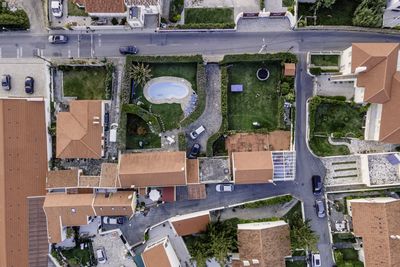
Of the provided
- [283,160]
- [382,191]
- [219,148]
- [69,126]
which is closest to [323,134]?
[283,160]

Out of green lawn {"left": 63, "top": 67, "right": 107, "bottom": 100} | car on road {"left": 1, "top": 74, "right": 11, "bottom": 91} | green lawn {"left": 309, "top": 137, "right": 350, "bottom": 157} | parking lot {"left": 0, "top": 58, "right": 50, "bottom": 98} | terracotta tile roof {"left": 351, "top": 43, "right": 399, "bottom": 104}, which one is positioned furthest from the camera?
parking lot {"left": 0, "top": 58, "right": 50, "bottom": 98}

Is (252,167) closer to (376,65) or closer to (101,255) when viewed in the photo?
(376,65)

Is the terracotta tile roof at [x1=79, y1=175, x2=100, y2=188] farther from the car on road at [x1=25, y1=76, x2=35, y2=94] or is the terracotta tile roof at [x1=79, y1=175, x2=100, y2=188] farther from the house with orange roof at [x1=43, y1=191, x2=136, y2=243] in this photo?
the car on road at [x1=25, y1=76, x2=35, y2=94]

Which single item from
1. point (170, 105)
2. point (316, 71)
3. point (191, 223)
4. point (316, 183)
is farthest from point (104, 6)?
point (316, 183)

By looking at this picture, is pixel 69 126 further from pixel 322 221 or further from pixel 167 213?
pixel 322 221

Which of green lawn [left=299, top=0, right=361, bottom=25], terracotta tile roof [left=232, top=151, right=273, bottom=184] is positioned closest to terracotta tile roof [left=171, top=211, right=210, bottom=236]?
terracotta tile roof [left=232, top=151, right=273, bottom=184]

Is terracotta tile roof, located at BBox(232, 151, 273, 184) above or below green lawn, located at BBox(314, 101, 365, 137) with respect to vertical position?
below

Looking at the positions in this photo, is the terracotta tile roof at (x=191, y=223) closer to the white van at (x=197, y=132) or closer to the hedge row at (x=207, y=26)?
the white van at (x=197, y=132)
